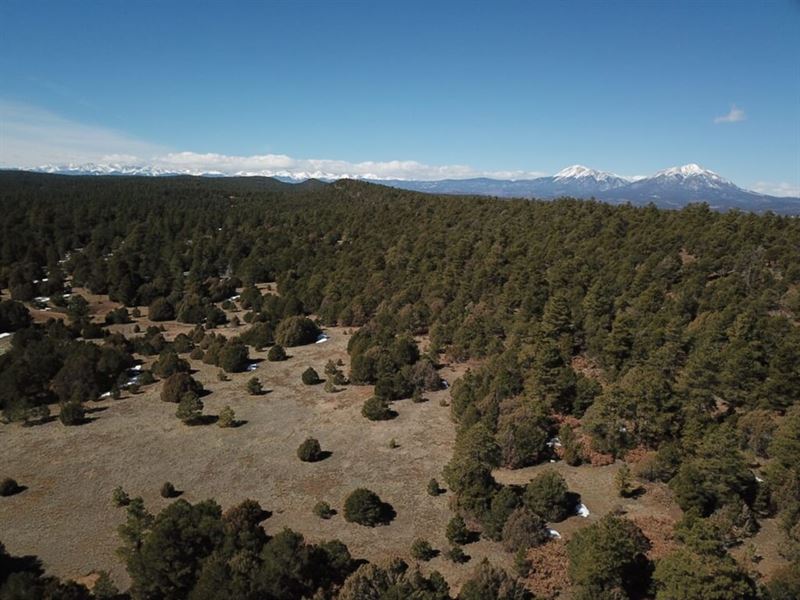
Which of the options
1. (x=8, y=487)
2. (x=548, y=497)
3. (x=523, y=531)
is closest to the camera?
(x=523, y=531)

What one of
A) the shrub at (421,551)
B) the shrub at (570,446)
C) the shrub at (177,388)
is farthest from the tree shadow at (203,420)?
the shrub at (570,446)

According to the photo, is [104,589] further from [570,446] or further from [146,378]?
[146,378]

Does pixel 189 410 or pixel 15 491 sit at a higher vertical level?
pixel 189 410

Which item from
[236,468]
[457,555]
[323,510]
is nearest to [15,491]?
[236,468]

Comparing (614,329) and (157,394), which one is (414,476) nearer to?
(614,329)

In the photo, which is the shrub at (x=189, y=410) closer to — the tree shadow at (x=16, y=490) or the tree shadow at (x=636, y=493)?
the tree shadow at (x=16, y=490)

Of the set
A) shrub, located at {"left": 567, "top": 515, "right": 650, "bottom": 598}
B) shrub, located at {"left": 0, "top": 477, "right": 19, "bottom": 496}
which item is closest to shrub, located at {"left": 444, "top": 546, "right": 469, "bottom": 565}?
shrub, located at {"left": 567, "top": 515, "right": 650, "bottom": 598}
